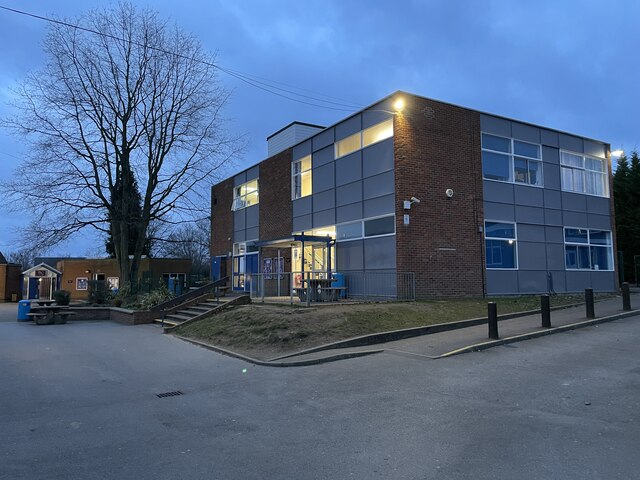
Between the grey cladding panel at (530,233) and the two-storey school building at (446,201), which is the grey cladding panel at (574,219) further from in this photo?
the grey cladding panel at (530,233)

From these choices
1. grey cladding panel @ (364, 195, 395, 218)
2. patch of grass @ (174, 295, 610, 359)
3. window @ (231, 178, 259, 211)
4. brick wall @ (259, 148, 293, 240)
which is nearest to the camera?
patch of grass @ (174, 295, 610, 359)

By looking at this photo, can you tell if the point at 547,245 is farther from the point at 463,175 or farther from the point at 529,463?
the point at 529,463

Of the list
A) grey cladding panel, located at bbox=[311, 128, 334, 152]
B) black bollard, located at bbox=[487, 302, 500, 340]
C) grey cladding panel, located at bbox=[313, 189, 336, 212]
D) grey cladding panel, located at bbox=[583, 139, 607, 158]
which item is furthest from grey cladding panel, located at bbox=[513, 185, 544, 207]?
black bollard, located at bbox=[487, 302, 500, 340]

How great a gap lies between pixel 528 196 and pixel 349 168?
792cm

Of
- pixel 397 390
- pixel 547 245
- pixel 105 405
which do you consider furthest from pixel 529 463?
pixel 547 245

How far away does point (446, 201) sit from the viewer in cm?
1819

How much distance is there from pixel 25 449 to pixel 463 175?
16871mm

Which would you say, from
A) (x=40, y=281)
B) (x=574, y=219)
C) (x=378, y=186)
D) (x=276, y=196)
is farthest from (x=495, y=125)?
(x=40, y=281)

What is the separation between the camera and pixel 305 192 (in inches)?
901

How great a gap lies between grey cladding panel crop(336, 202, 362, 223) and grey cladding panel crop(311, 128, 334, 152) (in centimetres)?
316

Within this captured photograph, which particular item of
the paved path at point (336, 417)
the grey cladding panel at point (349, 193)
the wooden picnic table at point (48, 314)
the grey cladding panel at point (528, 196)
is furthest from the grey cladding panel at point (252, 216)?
the paved path at point (336, 417)

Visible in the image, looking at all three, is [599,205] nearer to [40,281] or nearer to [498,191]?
[498,191]

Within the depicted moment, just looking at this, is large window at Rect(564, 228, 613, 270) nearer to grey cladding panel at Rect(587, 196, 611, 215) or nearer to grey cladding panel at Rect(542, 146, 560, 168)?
grey cladding panel at Rect(587, 196, 611, 215)

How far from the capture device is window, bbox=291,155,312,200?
22.7 m
